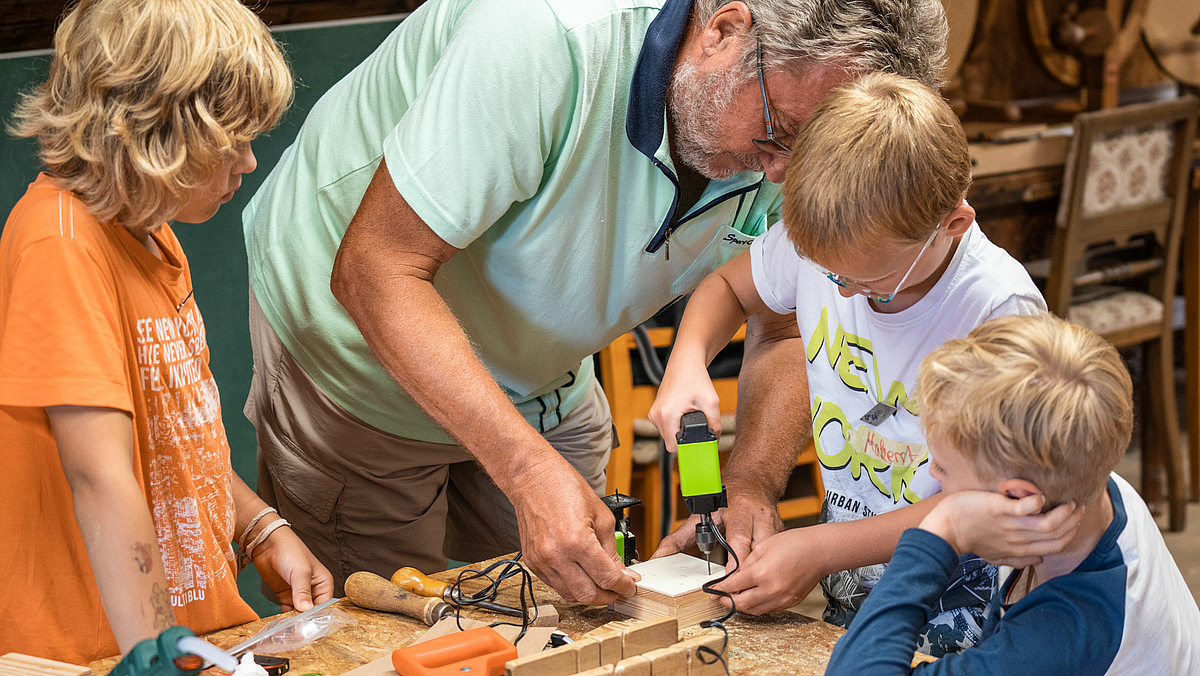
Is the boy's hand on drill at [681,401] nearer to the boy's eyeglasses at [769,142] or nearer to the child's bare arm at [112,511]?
the boy's eyeglasses at [769,142]

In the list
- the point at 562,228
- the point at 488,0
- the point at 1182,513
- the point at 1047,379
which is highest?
the point at 488,0

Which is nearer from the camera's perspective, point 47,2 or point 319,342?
point 319,342

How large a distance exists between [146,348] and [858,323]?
843 millimetres

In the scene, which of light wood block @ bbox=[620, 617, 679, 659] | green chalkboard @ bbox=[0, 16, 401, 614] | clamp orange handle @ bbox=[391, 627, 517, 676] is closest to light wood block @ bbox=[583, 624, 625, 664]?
light wood block @ bbox=[620, 617, 679, 659]

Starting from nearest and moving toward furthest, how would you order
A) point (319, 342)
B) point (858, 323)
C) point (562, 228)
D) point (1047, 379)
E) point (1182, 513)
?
point (1047, 379) < point (858, 323) < point (562, 228) < point (319, 342) < point (1182, 513)

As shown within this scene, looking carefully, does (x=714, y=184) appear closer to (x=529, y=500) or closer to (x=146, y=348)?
(x=529, y=500)

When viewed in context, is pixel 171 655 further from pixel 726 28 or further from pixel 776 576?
pixel 726 28

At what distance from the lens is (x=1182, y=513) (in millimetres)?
3609

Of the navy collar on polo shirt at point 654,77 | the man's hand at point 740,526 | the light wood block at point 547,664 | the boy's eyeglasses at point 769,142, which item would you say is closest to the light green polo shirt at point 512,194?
the navy collar on polo shirt at point 654,77

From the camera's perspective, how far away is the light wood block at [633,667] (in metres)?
1.01

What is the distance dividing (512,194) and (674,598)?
552 mm

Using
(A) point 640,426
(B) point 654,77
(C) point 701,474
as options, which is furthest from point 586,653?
(A) point 640,426

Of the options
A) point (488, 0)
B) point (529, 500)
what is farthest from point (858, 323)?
point (488, 0)

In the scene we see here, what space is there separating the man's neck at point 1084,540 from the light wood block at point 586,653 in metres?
0.43
